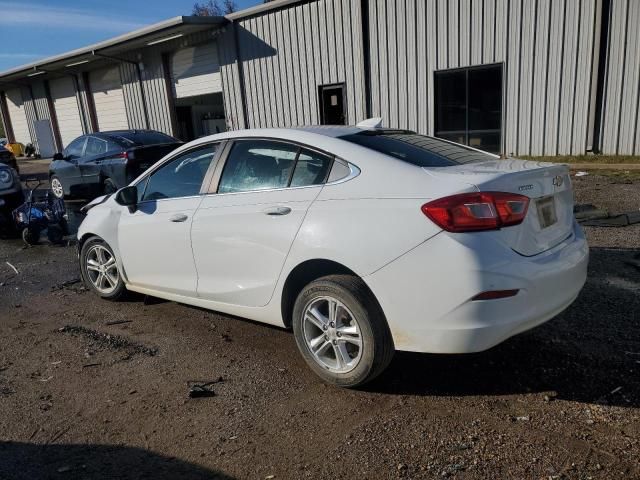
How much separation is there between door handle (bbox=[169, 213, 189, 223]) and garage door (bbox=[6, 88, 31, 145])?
33359 mm

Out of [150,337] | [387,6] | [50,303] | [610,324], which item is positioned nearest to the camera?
[610,324]

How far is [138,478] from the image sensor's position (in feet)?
8.35

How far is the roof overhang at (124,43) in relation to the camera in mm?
17750

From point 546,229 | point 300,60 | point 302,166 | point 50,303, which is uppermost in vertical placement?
point 300,60

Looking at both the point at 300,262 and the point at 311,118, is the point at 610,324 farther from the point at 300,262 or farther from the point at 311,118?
the point at 311,118

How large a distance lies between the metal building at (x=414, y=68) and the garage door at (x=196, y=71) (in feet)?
0.15

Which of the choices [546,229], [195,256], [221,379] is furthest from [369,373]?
[195,256]

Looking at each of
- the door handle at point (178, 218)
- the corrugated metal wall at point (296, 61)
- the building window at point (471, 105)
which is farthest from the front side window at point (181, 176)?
the corrugated metal wall at point (296, 61)

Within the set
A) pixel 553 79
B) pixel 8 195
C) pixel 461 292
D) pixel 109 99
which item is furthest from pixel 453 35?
pixel 109 99

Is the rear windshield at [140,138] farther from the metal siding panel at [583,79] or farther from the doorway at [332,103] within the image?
the metal siding panel at [583,79]

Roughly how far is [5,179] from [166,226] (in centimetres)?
702

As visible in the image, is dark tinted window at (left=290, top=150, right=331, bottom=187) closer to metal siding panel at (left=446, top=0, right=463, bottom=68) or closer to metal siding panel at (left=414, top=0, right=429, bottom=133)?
metal siding panel at (left=446, top=0, right=463, bottom=68)

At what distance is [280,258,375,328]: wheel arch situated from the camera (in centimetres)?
317

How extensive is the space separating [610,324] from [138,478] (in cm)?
342
